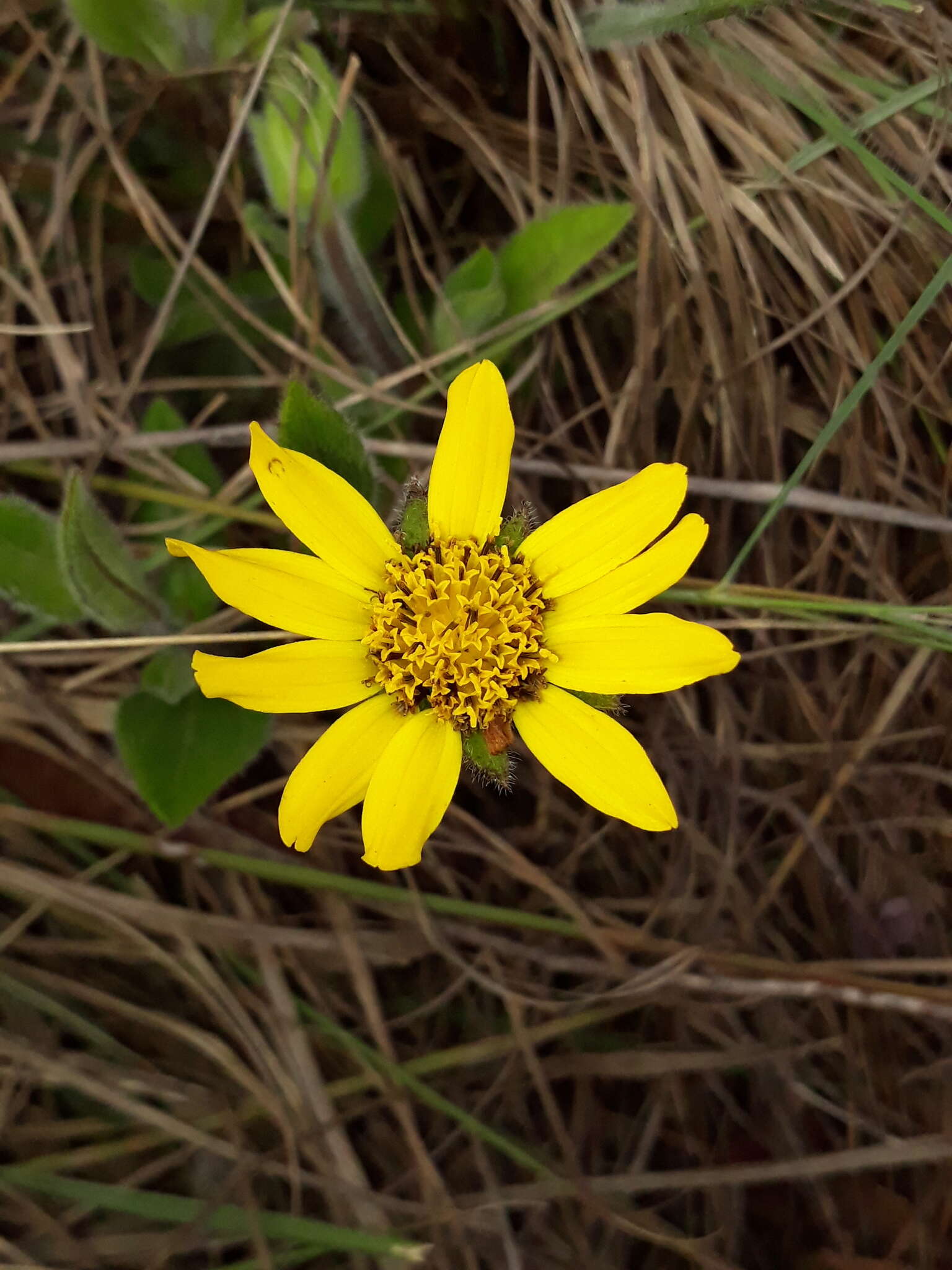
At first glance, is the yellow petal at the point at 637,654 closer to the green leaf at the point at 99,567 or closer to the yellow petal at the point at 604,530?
the yellow petal at the point at 604,530

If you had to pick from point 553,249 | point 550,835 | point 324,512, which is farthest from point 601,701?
point 553,249

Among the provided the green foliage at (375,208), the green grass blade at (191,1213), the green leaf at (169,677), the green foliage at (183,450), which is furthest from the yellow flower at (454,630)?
the green grass blade at (191,1213)

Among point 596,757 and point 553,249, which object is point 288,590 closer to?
point 596,757

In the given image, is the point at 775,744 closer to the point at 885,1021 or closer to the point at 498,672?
the point at 885,1021

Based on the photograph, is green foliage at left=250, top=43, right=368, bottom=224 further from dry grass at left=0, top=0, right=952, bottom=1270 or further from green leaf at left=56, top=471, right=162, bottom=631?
green leaf at left=56, top=471, right=162, bottom=631

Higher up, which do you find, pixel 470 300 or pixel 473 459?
pixel 470 300
